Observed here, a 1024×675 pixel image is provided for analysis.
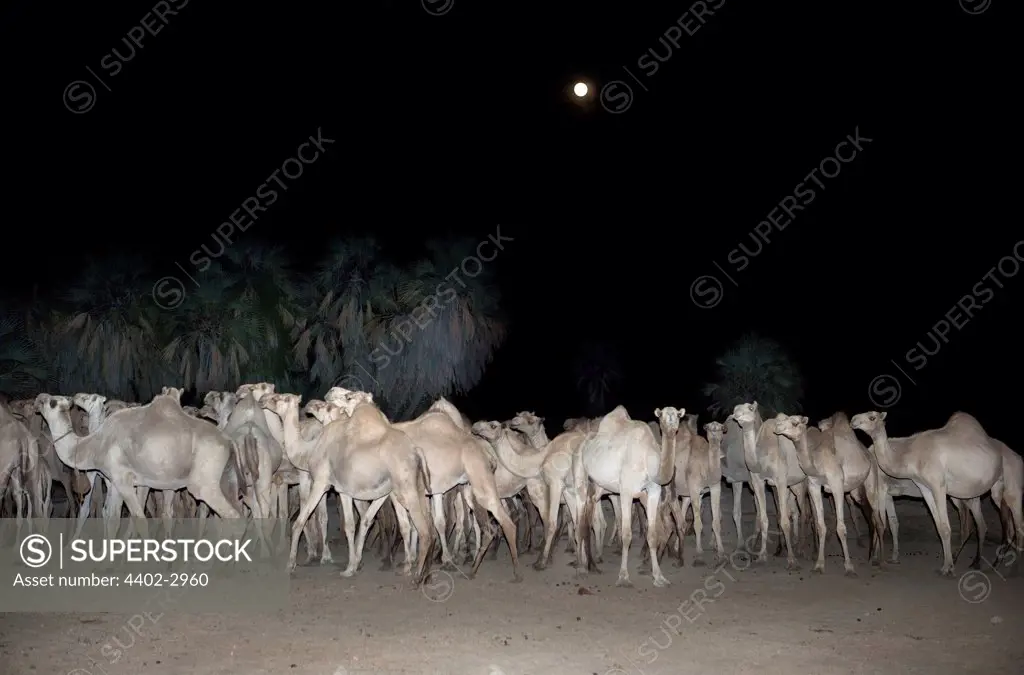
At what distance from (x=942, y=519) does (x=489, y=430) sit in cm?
738

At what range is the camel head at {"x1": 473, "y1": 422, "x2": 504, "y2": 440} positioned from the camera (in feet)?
52.7

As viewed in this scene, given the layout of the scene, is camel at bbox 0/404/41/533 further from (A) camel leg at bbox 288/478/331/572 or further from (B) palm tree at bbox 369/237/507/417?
(B) palm tree at bbox 369/237/507/417

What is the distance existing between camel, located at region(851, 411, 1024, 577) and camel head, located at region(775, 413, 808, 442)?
46.2 inches

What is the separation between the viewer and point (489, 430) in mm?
16422

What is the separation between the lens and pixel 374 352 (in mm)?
24922

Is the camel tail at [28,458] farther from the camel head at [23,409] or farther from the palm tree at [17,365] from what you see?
the palm tree at [17,365]

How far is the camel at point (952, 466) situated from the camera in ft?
47.2

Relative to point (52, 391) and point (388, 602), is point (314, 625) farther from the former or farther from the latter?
point (52, 391)

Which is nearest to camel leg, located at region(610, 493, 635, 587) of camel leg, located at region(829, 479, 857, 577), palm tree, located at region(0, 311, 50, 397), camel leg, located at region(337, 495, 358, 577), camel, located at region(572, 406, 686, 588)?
camel, located at region(572, 406, 686, 588)

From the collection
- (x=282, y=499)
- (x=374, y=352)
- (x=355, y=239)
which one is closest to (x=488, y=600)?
(x=282, y=499)

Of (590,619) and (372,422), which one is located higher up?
(372,422)

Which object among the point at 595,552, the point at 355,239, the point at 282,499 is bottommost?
the point at 595,552

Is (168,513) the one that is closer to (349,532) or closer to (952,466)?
(349,532)

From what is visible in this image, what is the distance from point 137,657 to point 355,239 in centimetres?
1806
